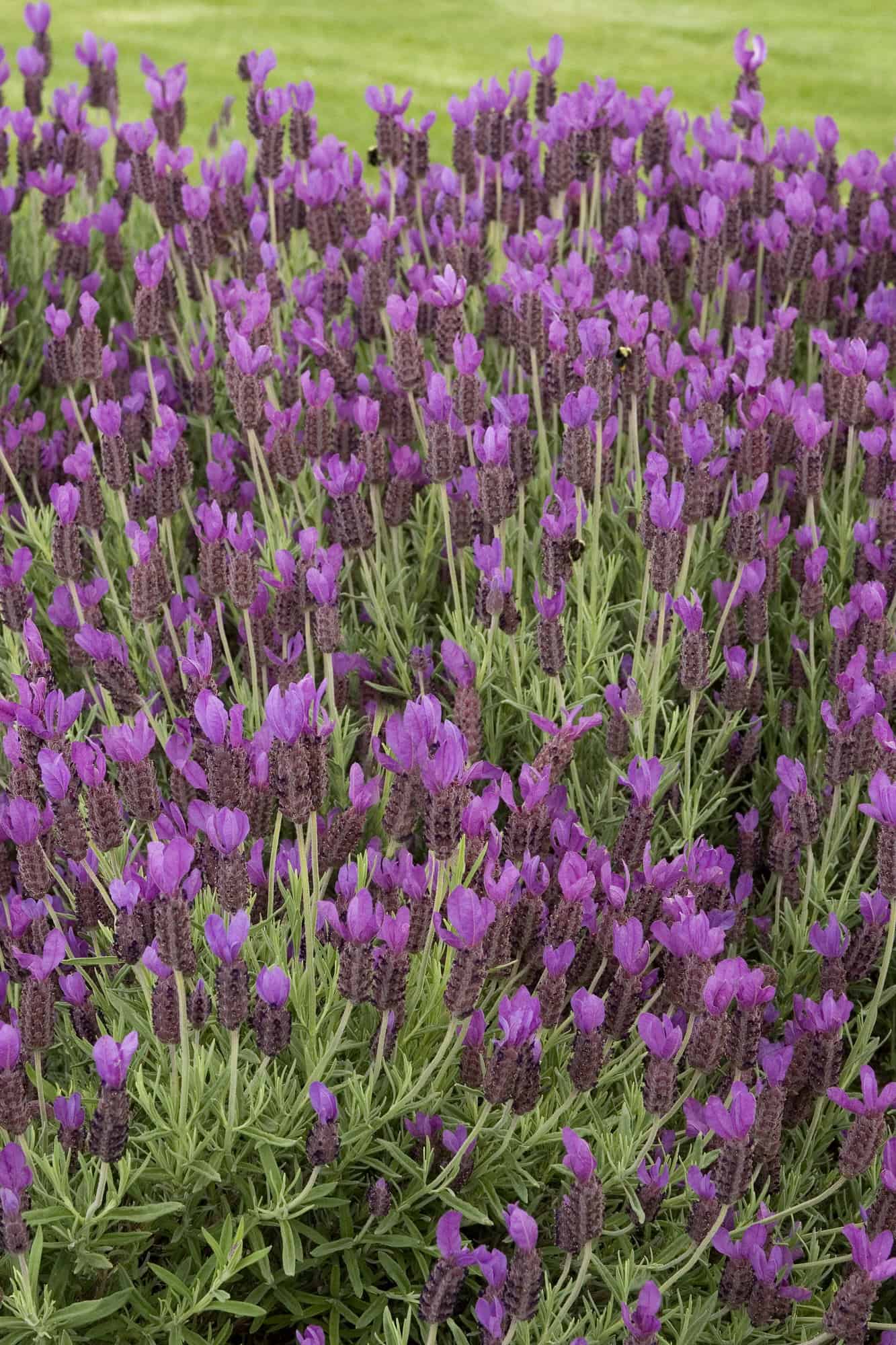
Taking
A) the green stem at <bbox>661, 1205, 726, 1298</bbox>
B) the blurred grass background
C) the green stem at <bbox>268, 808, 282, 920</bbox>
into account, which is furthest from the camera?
the blurred grass background

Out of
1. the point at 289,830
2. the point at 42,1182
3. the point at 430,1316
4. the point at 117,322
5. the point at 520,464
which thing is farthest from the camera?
the point at 117,322

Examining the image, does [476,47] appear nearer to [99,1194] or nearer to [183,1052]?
[183,1052]

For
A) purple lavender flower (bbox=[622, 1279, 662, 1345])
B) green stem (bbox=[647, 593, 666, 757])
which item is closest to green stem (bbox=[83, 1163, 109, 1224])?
purple lavender flower (bbox=[622, 1279, 662, 1345])

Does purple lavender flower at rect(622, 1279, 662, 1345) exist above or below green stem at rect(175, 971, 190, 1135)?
below

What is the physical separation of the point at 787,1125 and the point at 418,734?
730 mm

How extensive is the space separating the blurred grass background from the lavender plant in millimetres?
3558

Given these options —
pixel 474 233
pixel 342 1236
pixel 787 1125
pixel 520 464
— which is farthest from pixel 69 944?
pixel 474 233

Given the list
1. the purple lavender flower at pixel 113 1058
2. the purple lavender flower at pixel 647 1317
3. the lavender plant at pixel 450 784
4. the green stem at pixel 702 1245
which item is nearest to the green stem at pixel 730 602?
the lavender plant at pixel 450 784

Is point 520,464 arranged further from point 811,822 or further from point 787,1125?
point 787,1125

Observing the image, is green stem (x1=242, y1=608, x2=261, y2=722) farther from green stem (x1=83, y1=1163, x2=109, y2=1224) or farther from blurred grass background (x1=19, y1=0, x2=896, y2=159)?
blurred grass background (x1=19, y1=0, x2=896, y2=159)

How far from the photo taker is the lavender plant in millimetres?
1617

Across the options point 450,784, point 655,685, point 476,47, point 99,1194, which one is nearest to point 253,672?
point 655,685

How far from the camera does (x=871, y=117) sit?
6.93 metres

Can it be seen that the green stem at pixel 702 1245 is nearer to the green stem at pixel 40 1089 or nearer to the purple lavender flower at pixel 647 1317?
the purple lavender flower at pixel 647 1317
